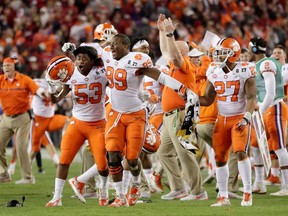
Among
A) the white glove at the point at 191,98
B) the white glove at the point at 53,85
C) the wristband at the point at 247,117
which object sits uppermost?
the white glove at the point at 53,85

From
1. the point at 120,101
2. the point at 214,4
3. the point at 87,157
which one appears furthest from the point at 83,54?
the point at 214,4

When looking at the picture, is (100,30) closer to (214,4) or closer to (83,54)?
(83,54)

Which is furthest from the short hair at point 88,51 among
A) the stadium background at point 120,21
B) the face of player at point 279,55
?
the stadium background at point 120,21

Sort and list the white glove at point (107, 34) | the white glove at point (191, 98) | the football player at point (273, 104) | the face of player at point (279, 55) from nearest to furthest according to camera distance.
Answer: the white glove at point (191, 98) < the white glove at point (107, 34) < the football player at point (273, 104) < the face of player at point (279, 55)

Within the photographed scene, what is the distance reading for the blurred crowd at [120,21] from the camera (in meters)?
24.0

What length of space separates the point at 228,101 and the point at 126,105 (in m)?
1.21

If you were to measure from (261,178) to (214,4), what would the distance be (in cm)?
1460

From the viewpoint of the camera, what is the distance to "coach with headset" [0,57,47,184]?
47.9 ft

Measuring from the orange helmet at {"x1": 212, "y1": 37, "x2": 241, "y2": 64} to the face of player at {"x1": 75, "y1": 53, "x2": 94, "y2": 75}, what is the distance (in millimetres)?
1419

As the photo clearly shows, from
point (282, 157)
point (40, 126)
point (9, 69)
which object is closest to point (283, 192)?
point (282, 157)

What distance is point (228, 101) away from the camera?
11.1m

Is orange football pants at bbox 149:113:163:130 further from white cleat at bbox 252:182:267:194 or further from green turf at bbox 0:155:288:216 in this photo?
white cleat at bbox 252:182:267:194

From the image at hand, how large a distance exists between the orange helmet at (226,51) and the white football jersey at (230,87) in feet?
0.34

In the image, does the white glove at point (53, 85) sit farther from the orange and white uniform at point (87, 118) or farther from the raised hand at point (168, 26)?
the raised hand at point (168, 26)
